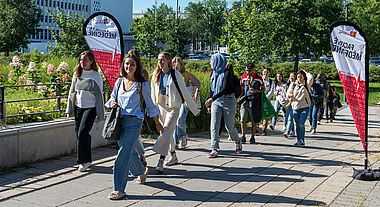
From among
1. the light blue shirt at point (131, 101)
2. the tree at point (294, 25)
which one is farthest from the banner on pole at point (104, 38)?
the tree at point (294, 25)

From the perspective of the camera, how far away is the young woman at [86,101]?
24.1 ft

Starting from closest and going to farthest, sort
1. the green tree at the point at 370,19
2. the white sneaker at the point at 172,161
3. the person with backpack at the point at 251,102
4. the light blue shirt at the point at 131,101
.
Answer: the light blue shirt at the point at 131,101
the white sneaker at the point at 172,161
the person with backpack at the point at 251,102
the green tree at the point at 370,19

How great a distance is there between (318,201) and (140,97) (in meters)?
2.59

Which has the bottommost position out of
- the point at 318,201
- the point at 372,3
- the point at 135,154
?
the point at 318,201

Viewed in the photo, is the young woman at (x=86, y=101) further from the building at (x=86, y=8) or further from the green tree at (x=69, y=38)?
the building at (x=86, y=8)

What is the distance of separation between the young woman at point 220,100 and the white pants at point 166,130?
3.48 ft

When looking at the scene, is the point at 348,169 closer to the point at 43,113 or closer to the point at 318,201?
the point at 318,201

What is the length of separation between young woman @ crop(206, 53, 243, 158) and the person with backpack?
5.79 ft

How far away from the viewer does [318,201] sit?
595 cm

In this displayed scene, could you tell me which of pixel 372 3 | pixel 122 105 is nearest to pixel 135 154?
pixel 122 105

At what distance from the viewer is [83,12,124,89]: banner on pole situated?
28.8 feet

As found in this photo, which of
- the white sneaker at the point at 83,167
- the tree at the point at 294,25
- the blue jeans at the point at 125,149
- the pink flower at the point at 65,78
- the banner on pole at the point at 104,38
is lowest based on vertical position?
the white sneaker at the point at 83,167

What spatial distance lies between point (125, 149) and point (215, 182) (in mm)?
1592

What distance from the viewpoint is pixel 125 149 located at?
19.3 ft
